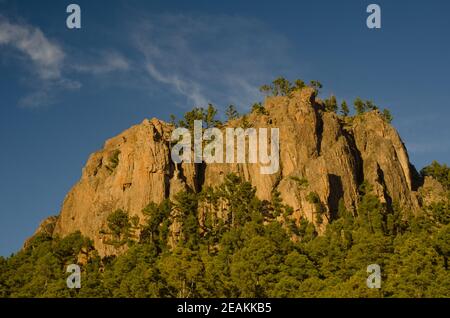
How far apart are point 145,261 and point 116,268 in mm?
3594

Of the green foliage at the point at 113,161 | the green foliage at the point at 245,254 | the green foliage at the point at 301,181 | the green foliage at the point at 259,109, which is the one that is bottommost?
the green foliage at the point at 245,254

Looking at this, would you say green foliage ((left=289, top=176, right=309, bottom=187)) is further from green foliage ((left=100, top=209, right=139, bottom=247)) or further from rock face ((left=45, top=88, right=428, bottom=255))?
green foliage ((left=100, top=209, right=139, bottom=247))

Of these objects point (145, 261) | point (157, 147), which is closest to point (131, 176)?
point (157, 147)

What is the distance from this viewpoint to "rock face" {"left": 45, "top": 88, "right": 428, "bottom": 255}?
9906cm

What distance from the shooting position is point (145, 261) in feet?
249

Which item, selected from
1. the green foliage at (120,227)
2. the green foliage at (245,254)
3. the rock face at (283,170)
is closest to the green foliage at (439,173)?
the rock face at (283,170)

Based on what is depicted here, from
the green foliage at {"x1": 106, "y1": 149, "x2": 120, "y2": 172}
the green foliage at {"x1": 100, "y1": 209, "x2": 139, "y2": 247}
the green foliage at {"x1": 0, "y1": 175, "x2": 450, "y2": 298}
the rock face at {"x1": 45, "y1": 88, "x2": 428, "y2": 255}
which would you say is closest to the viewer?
the green foliage at {"x1": 0, "y1": 175, "x2": 450, "y2": 298}

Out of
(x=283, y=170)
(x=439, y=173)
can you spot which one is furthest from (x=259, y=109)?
(x=439, y=173)

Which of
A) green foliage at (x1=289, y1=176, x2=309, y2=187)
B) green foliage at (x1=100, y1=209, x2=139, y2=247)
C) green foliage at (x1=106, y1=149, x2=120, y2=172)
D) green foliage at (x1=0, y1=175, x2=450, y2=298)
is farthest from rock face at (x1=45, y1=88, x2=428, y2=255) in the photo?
green foliage at (x1=0, y1=175, x2=450, y2=298)

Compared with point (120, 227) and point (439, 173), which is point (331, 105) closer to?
point (439, 173)

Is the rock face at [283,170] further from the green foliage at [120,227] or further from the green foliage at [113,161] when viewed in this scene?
the green foliage at [120,227]

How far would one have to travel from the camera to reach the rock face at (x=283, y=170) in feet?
325
